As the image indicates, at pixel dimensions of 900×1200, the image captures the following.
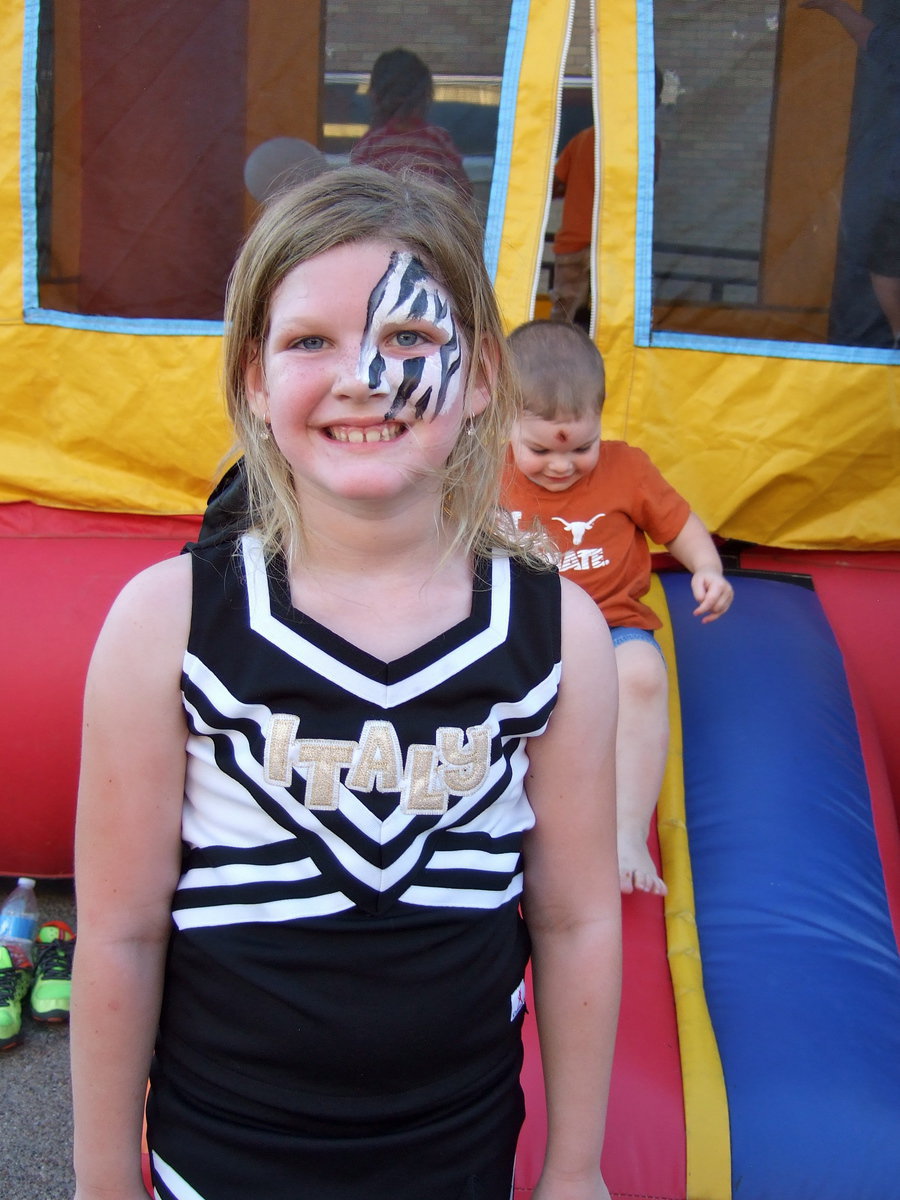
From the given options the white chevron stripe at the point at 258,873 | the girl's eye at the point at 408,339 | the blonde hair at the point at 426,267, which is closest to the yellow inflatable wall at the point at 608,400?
the blonde hair at the point at 426,267

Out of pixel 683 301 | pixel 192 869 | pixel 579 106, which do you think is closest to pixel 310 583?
pixel 192 869

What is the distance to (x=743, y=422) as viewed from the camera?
3020 mm

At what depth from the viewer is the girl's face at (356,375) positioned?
116cm

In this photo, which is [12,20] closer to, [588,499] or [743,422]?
[588,499]

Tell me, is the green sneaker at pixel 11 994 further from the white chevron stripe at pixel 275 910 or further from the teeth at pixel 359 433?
the teeth at pixel 359 433

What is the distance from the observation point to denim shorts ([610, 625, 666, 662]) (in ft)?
8.30

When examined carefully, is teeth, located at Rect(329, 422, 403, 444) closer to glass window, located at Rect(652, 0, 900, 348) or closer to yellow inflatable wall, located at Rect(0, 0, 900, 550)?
yellow inflatable wall, located at Rect(0, 0, 900, 550)

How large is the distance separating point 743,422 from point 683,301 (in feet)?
1.12

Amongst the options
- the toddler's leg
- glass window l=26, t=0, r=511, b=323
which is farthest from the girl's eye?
glass window l=26, t=0, r=511, b=323

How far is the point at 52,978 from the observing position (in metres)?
2.50

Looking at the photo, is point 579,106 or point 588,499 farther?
point 579,106

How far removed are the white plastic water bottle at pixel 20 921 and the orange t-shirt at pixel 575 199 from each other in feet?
8.13

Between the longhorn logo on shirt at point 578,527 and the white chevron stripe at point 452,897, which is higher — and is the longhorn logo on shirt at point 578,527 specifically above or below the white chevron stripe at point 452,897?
above

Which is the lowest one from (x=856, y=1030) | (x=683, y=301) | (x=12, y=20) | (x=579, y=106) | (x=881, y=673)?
(x=856, y=1030)
